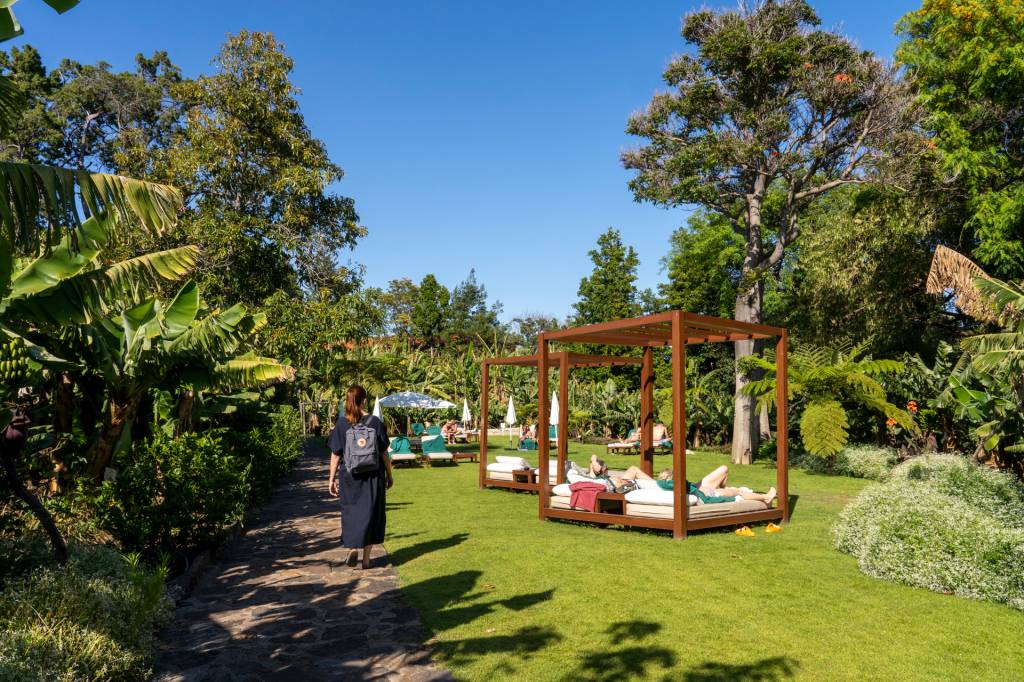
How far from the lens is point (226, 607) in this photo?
593 centimetres

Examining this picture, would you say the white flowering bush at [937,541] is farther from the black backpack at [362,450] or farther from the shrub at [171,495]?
the shrub at [171,495]

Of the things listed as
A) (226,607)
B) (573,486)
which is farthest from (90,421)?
(573,486)

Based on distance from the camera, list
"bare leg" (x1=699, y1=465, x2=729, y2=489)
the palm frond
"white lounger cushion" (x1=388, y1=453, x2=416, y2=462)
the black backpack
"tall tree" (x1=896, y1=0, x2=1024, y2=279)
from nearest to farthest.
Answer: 1. the black backpack
2. "bare leg" (x1=699, y1=465, x2=729, y2=489)
3. the palm frond
4. "tall tree" (x1=896, y1=0, x2=1024, y2=279)
5. "white lounger cushion" (x1=388, y1=453, x2=416, y2=462)

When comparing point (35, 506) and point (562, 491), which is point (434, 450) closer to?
point (562, 491)

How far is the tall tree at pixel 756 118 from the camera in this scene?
19938mm

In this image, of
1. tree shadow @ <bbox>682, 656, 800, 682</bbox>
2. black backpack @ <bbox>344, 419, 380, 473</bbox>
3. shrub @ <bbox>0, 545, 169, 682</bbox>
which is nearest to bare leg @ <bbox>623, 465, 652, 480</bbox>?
black backpack @ <bbox>344, 419, 380, 473</bbox>

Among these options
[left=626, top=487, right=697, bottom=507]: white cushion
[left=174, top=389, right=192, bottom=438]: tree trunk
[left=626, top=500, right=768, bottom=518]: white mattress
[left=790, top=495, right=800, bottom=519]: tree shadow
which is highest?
[left=174, top=389, right=192, bottom=438]: tree trunk

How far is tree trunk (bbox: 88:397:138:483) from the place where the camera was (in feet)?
23.9

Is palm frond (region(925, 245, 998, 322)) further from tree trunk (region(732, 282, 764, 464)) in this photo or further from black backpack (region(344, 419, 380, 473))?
black backpack (region(344, 419, 380, 473))

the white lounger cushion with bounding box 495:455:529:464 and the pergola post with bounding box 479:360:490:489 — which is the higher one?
the pergola post with bounding box 479:360:490:489

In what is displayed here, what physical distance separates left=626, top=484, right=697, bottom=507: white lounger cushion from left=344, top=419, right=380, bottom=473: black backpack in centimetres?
388

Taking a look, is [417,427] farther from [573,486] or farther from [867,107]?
[867,107]

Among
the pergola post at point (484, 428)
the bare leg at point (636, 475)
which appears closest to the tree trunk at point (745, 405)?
the pergola post at point (484, 428)

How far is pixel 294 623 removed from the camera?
5.45m
